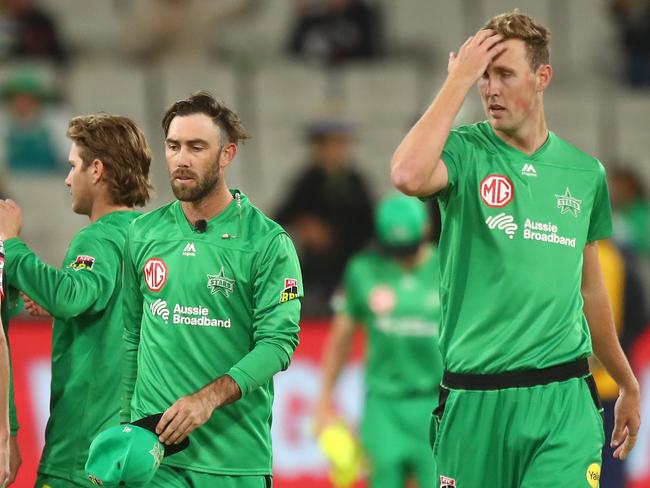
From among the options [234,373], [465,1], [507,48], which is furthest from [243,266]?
[465,1]

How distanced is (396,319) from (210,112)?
395cm

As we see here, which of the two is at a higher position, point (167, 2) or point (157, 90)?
point (167, 2)

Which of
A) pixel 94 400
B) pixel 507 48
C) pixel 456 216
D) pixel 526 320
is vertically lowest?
pixel 94 400

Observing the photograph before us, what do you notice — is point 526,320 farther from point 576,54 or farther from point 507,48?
point 576,54

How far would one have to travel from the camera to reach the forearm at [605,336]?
5.70 metres

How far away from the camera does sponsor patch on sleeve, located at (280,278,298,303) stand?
5422 mm

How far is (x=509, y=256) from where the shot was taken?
5316 mm

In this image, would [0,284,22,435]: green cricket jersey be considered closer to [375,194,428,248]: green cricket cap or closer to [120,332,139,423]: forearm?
[120,332,139,423]: forearm

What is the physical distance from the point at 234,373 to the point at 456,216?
3.64 feet

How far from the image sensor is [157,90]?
1427cm

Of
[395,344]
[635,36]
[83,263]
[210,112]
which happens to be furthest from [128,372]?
[635,36]

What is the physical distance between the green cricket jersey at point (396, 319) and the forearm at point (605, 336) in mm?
3315

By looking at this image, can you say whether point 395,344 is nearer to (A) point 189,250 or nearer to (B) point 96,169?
(B) point 96,169

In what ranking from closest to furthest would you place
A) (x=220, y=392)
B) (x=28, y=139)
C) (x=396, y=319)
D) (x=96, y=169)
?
(x=220, y=392)
(x=96, y=169)
(x=396, y=319)
(x=28, y=139)
